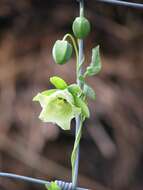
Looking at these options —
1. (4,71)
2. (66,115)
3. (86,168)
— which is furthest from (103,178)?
(66,115)

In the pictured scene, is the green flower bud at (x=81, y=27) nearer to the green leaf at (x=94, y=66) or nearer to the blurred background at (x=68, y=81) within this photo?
the green leaf at (x=94, y=66)

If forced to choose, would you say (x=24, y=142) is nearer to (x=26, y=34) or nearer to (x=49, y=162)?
(x=49, y=162)

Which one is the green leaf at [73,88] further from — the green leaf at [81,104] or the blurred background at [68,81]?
the blurred background at [68,81]

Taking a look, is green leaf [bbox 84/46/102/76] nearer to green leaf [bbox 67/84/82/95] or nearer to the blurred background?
green leaf [bbox 67/84/82/95]

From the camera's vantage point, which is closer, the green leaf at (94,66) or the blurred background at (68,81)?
the green leaf at (94,66)

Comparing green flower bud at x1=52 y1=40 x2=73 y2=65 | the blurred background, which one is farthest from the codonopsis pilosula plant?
the blurred background

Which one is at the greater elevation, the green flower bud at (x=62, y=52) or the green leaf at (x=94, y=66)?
the green flower bud at (x=62, y=52)

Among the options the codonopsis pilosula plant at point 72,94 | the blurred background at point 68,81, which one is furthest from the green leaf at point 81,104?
the blurred background at point 68,81

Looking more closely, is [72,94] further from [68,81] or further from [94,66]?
[68,81]
